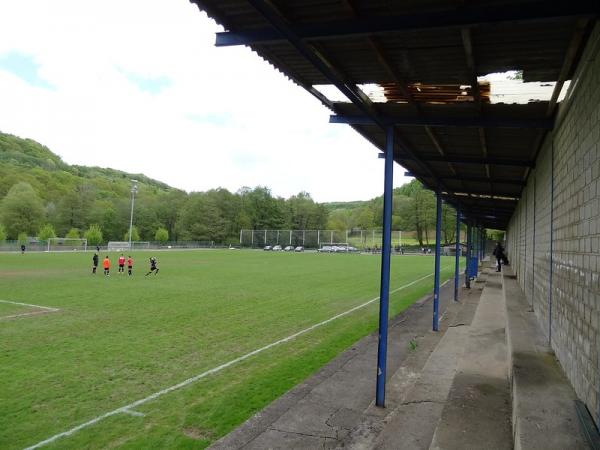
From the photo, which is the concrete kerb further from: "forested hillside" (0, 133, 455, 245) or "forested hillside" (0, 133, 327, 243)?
"forested hillside" (0, 133, 327, 243)

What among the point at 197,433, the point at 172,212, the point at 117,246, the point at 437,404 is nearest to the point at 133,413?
the point at 197,433

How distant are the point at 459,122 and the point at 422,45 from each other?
7.64ft

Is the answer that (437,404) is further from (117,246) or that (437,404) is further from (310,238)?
(310,238)

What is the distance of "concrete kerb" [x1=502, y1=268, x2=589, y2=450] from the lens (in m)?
3.55

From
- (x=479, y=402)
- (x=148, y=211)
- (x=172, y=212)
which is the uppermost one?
(x=172, y=212)

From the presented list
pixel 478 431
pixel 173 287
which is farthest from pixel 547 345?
pixel 173 287

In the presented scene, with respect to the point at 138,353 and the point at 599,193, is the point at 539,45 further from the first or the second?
the point at 138,353

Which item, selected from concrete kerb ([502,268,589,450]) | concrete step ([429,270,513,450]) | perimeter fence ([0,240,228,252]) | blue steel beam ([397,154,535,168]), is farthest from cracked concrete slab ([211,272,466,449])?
perimeter fence ([0,240,228,252])

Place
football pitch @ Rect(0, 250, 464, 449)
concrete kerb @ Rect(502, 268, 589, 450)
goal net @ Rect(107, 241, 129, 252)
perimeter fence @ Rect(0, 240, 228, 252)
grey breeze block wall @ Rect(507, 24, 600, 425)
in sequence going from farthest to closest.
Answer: goal net @ Rect(107, 241, 129, 252) < perimeter fence @ Rect(0, 240, 228, 252) < football pitch @ Rect(0, 250, 464, 449) < grey breeze block wall @ Rect(507, 24, 600, 425) < concrete kerb @ Rect(502, 268, 589, 450)

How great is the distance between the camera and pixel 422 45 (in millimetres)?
4418

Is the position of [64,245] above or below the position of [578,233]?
below

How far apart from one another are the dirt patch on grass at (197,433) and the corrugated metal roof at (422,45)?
15.0ft

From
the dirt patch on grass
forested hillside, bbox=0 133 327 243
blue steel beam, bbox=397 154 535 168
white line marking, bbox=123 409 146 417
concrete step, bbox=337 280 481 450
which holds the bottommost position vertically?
the dirt patch on grass

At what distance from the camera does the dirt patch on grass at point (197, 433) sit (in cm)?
567
